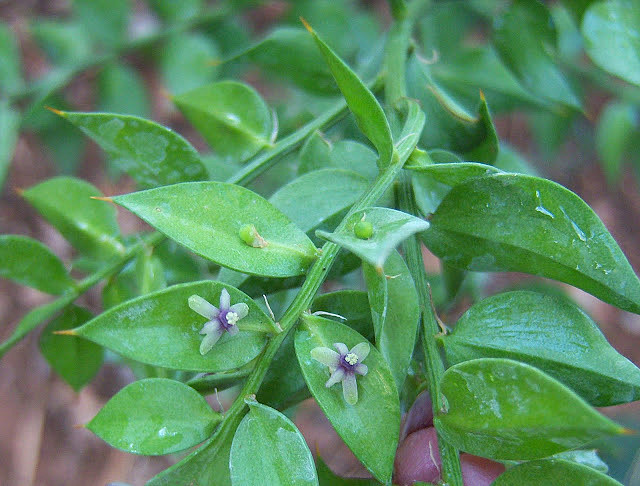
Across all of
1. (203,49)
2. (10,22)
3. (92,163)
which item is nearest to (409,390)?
(203,49)

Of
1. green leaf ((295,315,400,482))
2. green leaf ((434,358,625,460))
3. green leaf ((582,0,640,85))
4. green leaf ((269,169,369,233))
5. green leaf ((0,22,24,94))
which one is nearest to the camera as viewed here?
green leaf ((434,358,625,460))

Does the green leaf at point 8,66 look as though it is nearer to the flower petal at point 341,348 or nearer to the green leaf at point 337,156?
the green leaf at point 337,156

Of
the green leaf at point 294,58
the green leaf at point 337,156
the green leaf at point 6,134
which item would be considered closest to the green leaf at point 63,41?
the green leaf at point 6,134

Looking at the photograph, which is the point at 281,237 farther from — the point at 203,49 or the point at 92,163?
the point at 92,163

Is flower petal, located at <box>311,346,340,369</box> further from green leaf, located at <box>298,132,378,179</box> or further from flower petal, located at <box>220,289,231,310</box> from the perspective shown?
green leaf, located at <box>298,132,378,179</box>

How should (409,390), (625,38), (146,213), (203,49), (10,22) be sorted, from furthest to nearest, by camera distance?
(10,22)
(203,49)
(625,38)
(409,390)
(146,213)

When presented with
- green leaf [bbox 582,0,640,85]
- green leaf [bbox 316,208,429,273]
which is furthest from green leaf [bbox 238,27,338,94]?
green leaf [bbox 316,208,429,273]
